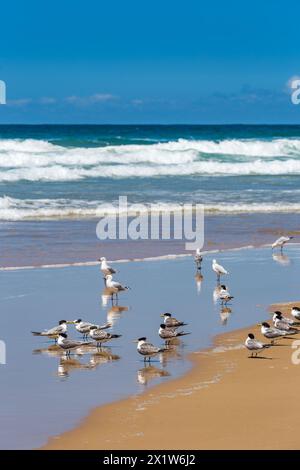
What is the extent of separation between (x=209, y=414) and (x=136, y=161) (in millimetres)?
38098

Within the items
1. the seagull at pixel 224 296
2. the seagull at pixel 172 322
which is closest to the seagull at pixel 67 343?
the seagull at pixel 172 322

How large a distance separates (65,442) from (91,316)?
483 cm

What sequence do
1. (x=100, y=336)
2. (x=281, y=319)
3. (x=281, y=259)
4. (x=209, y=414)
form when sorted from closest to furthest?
(x=209, y=414)
(x=100, y=336)
(x=281, y=319)
(x=281, y=259)

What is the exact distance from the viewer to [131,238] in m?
20.1

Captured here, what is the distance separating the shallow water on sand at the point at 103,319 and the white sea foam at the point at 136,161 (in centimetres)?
1930

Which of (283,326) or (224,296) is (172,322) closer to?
(283,326)

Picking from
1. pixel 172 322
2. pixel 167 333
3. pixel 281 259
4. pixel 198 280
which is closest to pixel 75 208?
pixel 281 259

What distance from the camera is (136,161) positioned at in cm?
4591

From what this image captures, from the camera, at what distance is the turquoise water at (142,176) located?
2653 centimetres

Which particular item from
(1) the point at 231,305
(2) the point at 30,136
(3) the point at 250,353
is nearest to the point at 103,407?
(3) the point at 250,353

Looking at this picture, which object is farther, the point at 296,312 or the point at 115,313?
the point at 115,313

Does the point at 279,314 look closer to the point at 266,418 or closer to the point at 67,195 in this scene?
the point at 266,418

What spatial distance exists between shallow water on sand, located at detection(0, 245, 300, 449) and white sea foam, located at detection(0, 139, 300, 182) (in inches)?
760

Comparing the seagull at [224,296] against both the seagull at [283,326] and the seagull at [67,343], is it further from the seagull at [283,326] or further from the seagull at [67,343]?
the seagull at [67,343]
